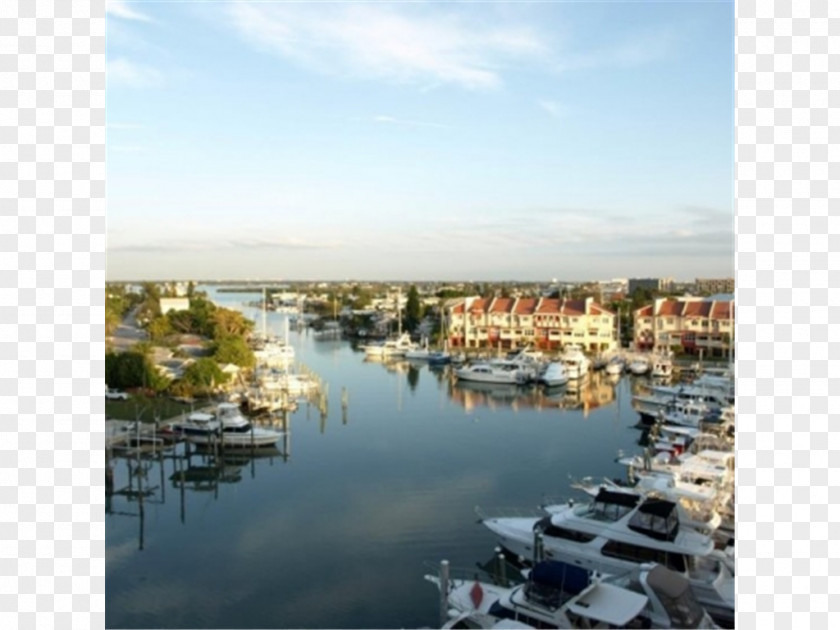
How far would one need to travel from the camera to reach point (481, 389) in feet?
37.3

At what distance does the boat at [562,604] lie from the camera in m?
3.06

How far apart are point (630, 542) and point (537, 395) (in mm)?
6811

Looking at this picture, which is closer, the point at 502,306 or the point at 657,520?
the point at 657,520

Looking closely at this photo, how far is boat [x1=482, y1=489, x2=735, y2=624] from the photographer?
12.0ft

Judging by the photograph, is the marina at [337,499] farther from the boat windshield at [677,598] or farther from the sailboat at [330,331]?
the sailboat at [330,331]

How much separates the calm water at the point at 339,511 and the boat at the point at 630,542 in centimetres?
47

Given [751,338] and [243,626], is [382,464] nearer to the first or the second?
[243,626]

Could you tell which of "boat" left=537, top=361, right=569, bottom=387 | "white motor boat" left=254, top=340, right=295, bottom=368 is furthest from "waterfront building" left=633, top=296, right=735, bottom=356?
"white motor boat" left=254, top=340, right=295, bottom=368

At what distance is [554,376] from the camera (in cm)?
1147

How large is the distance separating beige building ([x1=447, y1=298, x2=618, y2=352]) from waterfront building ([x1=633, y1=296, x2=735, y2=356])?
686 mm

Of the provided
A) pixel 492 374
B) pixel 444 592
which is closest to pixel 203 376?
pixel 492 374

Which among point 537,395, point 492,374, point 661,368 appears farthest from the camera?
Result: point 661,368

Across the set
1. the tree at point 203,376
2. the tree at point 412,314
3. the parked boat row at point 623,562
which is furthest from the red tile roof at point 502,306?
the parked boat row at point 623,562

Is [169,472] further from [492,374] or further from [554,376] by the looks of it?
[554,376]
